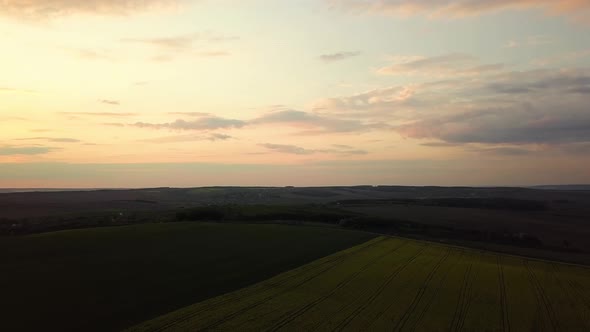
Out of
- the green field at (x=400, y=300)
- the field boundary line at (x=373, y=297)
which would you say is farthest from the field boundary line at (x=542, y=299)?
the field boundary line at (x=373, y=297)

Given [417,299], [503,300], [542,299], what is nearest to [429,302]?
[417,299]

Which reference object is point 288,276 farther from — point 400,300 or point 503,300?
point 503,300

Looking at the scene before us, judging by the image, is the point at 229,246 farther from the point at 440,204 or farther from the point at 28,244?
the point at 440,204

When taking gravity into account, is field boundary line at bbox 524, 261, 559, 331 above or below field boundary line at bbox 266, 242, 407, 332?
below

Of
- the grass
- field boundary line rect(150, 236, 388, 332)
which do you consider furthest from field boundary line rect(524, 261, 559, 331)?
the grass

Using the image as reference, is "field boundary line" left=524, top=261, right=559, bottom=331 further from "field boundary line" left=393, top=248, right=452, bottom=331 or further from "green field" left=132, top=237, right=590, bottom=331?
"field boundary line" left=393, top=248, right=452, bottom=331

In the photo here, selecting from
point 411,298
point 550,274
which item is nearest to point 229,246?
point 411,298

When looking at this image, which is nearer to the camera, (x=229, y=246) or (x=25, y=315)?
(x=25, y=315)
